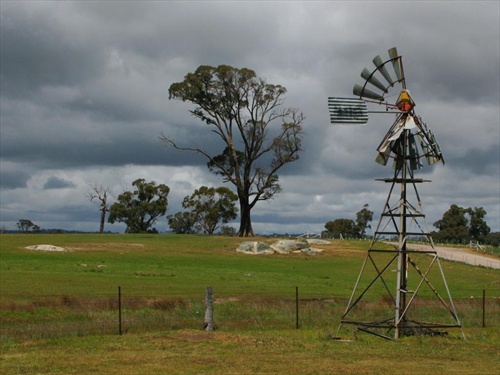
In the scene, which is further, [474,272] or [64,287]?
[474,272]

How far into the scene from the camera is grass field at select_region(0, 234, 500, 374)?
18812 mm

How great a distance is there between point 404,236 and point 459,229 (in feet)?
390

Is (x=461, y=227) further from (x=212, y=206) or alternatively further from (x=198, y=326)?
(x=198, y=326)

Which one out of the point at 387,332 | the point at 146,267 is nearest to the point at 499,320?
the point at 387,332

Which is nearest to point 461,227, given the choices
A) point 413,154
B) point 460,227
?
point 460,227

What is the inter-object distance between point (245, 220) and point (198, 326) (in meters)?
61.3

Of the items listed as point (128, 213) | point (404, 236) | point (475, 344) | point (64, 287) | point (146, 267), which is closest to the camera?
point (475, 344)

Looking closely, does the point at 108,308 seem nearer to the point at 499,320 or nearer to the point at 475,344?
the point at 475,344

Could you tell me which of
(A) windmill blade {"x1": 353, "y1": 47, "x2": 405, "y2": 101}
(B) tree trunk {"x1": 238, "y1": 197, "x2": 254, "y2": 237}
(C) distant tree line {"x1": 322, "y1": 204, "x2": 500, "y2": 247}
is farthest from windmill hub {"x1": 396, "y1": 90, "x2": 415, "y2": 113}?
(C) distant tree line {"x1": 322, "y1": 204, "x2": 500, "y2": 247}

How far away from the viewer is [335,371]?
1773cm

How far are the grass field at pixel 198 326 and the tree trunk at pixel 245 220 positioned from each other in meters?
31.8

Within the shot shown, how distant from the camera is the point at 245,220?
86938mm

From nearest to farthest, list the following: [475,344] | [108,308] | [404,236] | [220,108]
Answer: [475,344]
[404,236]
[108,308]
[220,108]

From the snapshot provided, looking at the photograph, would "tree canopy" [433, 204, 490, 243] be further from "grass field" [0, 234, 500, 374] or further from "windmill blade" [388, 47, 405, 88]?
"windmill blade" [388, 47, 405, 88]
